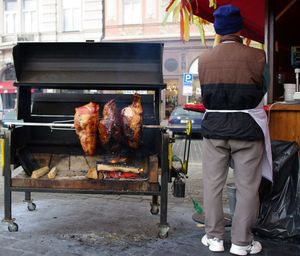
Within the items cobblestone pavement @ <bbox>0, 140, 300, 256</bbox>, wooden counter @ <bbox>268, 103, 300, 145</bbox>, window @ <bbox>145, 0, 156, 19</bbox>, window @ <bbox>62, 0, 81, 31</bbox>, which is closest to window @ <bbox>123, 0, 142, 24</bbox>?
window @ <bbox>145, 0, 156, 19</bbox>

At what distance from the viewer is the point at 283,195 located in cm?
394

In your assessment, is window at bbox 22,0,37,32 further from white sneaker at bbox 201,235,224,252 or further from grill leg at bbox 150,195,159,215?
white sneaker at bbox 201,235,224,252

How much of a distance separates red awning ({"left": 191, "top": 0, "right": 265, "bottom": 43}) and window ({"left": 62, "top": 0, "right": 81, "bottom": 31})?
2418cm

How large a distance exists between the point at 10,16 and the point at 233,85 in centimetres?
3117

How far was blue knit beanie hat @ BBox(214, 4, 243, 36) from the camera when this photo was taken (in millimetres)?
3432

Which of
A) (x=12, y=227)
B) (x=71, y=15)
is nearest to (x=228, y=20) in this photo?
(x=12, y=227)

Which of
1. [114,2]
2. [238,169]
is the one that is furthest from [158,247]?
[114,2]

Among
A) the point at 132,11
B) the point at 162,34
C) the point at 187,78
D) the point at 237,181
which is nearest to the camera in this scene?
the point at 237,181

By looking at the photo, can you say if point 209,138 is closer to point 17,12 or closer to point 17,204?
point 17,204

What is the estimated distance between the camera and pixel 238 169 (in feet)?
11.4

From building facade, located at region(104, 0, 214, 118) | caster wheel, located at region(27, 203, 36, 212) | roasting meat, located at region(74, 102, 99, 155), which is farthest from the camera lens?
building facade, located at region(104, 0, 214, 118)

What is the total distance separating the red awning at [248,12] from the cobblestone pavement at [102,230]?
254cm

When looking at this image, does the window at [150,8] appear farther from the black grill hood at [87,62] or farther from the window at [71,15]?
the black grill hood at [87,62]

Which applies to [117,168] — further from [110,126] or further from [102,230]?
[102,230]
